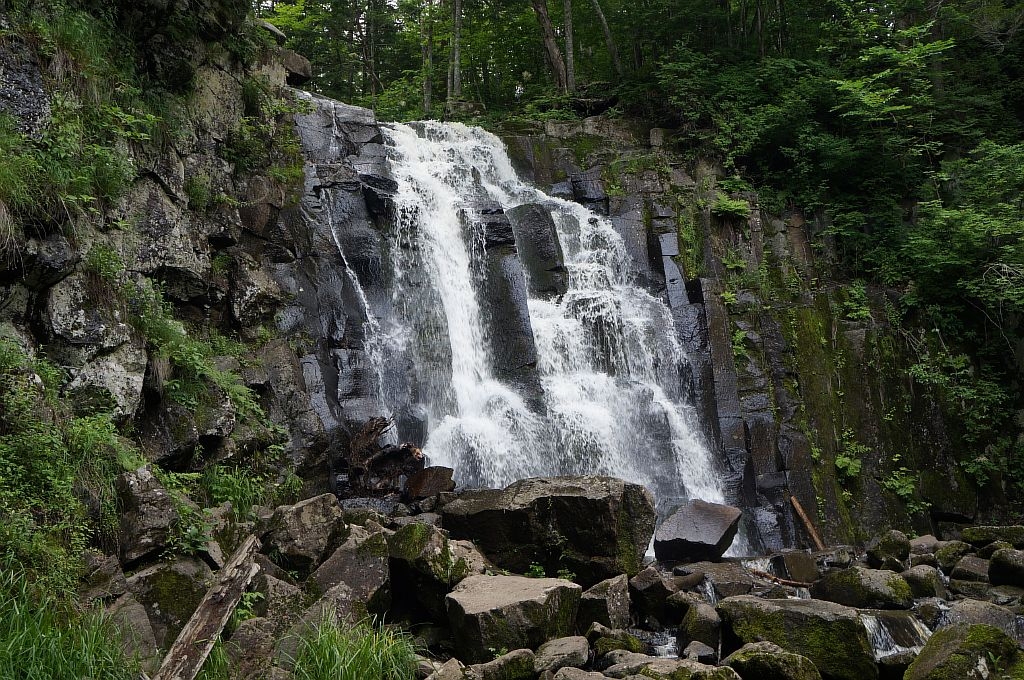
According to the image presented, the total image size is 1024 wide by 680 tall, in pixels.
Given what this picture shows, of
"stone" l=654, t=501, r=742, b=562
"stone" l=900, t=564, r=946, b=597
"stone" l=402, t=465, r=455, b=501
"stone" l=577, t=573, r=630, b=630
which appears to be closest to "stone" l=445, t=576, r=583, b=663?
"stone" l=577, t=573, r=630, b=630

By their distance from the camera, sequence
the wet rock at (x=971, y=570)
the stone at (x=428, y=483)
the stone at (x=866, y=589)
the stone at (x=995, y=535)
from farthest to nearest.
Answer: the stone at (x=995, y=535) → the stone at (x=428, y=483) → the wet rock at (x=971, y=570) → the stone at (x=866, y=589)

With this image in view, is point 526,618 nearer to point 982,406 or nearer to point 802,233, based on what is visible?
point 982,406

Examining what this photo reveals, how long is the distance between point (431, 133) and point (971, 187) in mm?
11470

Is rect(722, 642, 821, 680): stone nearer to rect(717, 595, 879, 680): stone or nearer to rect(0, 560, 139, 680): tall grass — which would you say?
rect(717, 595, 879, 680): stone

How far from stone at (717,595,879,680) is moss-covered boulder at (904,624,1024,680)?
0.39 meters

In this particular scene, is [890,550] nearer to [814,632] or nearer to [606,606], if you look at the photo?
[814,632]

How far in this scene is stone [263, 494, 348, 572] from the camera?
20.7 feet

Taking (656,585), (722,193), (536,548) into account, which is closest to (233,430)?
(536,548)

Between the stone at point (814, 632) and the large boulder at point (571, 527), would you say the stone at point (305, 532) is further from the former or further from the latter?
the stone at point (814, 632)

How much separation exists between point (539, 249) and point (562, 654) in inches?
365

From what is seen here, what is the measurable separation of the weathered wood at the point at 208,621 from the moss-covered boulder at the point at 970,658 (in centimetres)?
506

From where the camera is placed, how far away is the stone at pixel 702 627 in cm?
637

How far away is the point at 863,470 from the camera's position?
1259 centimetres

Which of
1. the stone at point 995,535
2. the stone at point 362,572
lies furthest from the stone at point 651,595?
the stone at point 995,535
